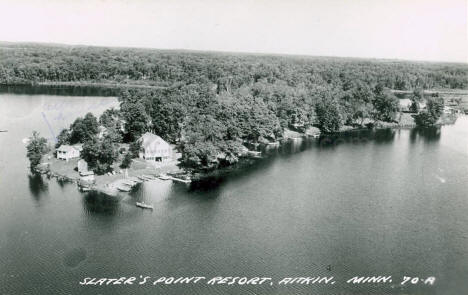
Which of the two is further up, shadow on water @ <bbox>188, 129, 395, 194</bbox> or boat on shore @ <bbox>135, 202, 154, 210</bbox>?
shadow on water @ <bbox>188, 129, 395, 194</bbox>

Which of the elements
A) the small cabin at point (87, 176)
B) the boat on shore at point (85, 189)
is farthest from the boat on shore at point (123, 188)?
the small cabin at point (87, 176)

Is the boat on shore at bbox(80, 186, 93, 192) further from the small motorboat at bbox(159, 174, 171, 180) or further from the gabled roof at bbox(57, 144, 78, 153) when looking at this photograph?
the gabled roof at bbox(57, 144, 78, 153)

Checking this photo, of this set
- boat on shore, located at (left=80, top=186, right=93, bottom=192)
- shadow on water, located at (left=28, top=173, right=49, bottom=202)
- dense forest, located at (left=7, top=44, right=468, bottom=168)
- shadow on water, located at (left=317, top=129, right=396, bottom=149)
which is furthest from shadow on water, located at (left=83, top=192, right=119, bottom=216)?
shadow on water, located at (left=317, top=129, right=396, bottom=149)

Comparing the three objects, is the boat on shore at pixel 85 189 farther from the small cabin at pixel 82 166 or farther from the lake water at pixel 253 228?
the small cabin at pixel 82 166

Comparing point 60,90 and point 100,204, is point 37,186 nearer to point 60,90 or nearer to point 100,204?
point 100,204

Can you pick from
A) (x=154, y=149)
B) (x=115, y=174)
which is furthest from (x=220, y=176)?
(x=115, y=174)

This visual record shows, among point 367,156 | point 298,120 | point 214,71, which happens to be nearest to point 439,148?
point 367,156
